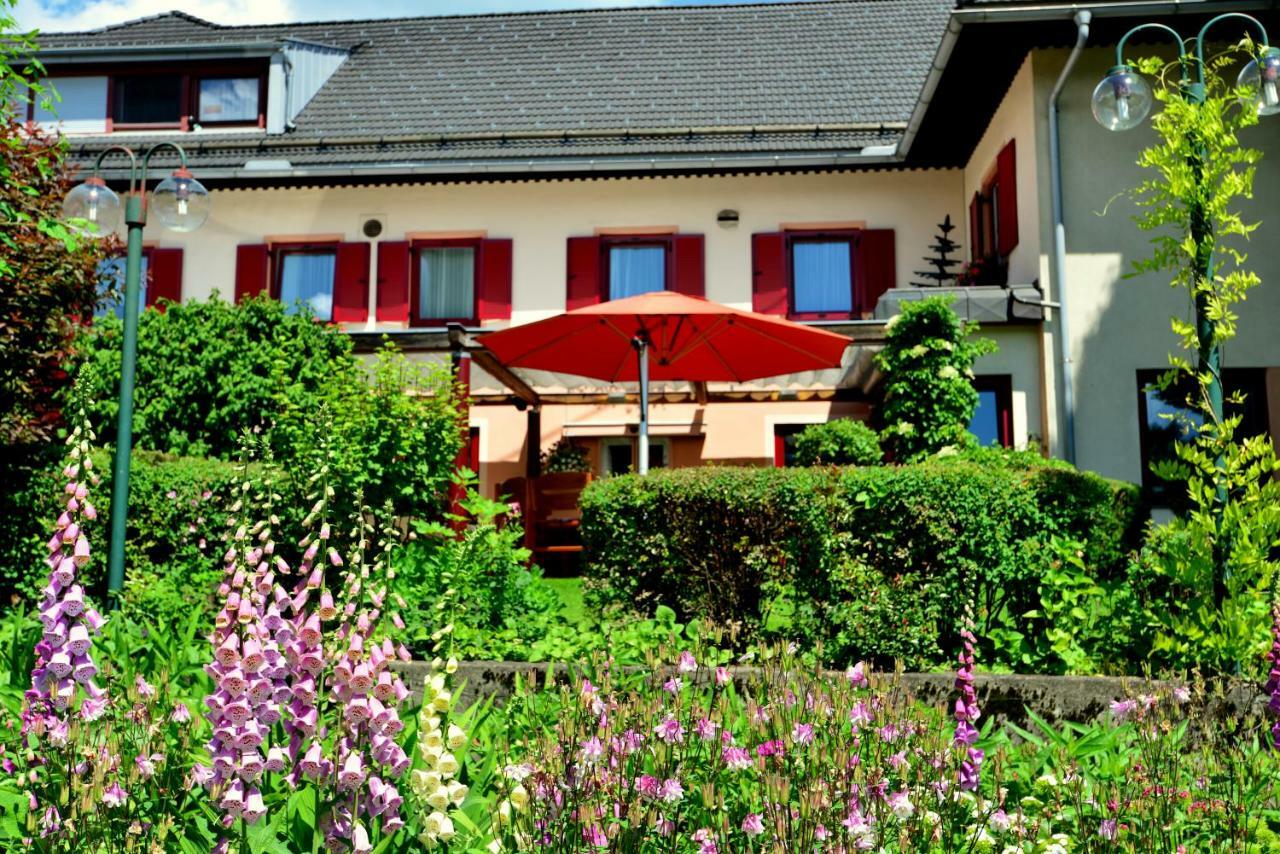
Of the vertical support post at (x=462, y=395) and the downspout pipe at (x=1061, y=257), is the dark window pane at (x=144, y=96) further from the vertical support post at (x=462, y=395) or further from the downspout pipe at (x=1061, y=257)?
the downspout pipe at (x=1061, y=257)

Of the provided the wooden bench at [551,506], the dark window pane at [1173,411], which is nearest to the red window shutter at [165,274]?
the wooden bench at [551,506]

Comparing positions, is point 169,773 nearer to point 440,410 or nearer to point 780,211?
point 440,410

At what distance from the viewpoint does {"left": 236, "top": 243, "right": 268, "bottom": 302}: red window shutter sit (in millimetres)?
17188

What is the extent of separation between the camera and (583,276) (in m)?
17.0

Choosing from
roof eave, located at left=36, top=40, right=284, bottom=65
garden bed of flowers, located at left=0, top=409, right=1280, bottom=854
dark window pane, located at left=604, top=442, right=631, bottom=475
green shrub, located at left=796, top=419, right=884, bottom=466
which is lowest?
garden bed of flowers, located at left=0, top=409, right=1280, bottom=854

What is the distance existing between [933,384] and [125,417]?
7.53 m

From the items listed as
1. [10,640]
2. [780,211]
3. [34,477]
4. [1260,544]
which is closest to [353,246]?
[780,211]

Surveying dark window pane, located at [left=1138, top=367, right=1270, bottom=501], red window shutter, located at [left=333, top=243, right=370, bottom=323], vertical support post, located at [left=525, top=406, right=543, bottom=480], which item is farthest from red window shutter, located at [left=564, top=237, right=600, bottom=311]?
dark window pane, located at [left=1138, top=367, right=1270, bottom=501]

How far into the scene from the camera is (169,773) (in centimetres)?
321

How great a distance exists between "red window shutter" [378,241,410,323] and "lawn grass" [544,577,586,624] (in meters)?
7.35

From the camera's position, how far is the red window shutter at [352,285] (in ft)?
56.4

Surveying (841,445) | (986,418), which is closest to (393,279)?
(841,445)

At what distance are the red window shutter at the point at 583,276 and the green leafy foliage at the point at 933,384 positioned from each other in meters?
6.18

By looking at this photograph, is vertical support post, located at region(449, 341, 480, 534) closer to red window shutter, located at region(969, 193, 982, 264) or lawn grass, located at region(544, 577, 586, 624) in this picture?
lawn grass, located at region(544, 577, 586, 624)
